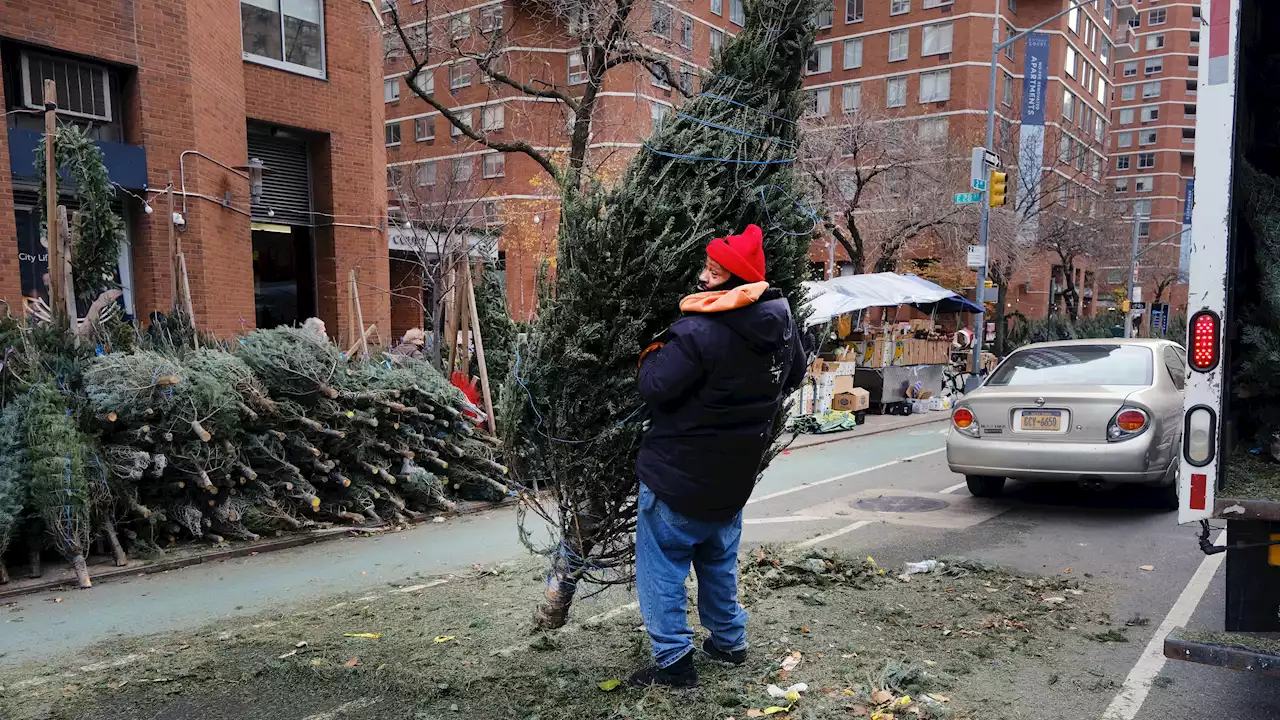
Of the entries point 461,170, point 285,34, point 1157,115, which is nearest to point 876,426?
point 285,34

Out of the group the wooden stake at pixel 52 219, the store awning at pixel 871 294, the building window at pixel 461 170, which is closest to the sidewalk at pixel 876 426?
the store awning at pixel 871 294

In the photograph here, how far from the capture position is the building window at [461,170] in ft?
73.4

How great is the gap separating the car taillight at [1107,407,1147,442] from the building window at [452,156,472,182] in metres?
17.3

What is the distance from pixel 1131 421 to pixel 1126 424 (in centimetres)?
5

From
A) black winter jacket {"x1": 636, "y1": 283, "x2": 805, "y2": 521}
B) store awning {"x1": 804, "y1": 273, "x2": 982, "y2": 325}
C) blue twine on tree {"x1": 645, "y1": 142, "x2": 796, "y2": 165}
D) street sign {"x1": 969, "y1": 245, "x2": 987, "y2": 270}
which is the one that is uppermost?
street sign {"x1": 969, "y1": 245, "x2": 987, "y2": 270}

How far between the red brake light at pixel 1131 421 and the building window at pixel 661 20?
34.2 ft

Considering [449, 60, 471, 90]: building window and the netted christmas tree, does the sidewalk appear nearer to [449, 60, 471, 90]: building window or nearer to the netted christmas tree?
the netted christmas tree

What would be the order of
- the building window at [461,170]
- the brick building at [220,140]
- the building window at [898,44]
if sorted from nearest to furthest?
1. the brick building at [220,140]
2. the building window at [461,170]
3. the building window at [898,44]

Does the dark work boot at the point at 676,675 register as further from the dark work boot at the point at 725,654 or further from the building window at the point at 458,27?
the building window at the point at 458,27

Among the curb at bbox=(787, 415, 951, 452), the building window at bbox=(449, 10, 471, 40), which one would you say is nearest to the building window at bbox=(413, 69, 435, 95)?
the building window at bbox=(449, 10, 471, 40)

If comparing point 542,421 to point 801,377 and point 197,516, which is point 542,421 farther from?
point 197,516

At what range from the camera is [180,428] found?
5.79 metres

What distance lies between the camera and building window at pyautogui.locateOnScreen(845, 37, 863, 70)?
162ft

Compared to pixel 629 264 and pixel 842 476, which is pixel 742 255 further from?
pixel 842 476
